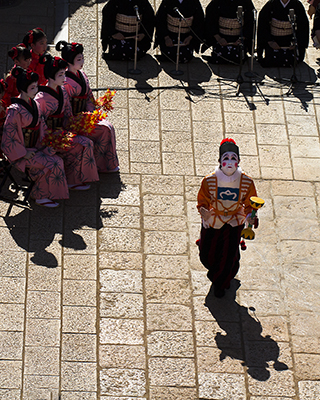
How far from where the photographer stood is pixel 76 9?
11.5 m

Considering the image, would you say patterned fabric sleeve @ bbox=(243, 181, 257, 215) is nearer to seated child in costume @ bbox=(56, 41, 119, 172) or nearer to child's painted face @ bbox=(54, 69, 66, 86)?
seated child in costume @ bbox=(56, 41, 119, 172)

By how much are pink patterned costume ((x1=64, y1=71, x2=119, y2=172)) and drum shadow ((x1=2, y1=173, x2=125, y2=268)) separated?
1.29 feet

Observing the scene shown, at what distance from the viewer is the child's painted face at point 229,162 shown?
20.8 ft

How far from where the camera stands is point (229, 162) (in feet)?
20.8

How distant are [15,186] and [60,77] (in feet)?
4.67

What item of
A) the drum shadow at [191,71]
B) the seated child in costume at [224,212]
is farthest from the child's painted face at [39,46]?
the seated child in costume at [224,212]

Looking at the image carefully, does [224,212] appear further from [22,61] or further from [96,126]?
[22,61]

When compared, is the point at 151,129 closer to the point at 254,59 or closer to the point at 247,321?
the point at 254,59

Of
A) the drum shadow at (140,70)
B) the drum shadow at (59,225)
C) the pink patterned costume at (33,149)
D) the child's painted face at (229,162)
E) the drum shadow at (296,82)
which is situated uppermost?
the child's painted face at (229,162)

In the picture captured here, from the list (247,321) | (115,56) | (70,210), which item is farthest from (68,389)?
(115,56)

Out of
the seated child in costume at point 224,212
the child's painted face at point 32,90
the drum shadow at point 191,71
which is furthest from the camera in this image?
the drum shadow at point 191,71

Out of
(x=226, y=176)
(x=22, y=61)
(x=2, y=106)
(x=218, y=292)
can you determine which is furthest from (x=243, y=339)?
(x=22, y=61)

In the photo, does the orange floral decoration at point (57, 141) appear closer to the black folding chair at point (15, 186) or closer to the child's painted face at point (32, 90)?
the black folding chair at point (15, 186)

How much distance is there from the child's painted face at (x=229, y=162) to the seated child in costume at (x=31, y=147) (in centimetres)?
226
